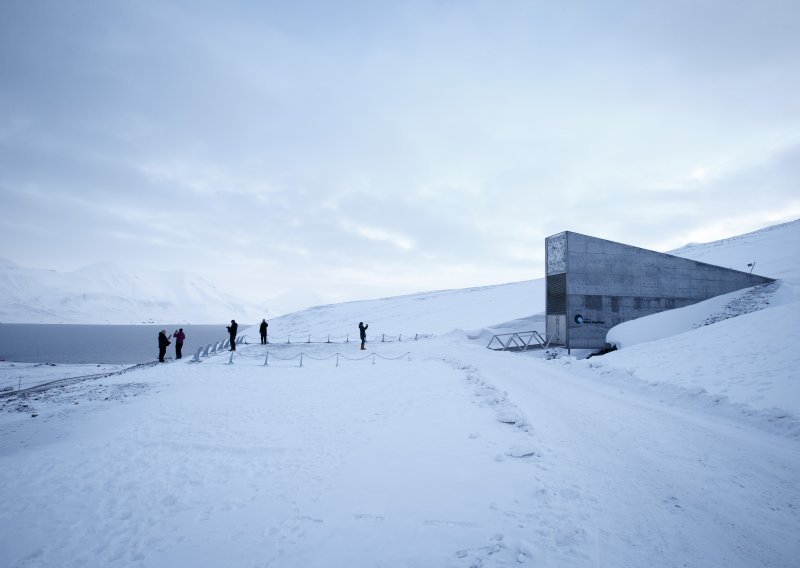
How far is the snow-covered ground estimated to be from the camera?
4797 millimetres

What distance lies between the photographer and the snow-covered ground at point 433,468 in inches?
189

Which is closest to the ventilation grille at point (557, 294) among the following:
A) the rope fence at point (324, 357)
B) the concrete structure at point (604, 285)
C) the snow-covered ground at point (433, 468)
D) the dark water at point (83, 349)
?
the concrete structure at point (604, 285)

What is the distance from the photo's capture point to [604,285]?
84.6 feet

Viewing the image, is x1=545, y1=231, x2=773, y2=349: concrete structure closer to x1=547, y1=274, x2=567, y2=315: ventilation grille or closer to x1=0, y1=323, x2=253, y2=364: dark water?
x1=547, y1=274, x2=567, y2=315: ventilation grille

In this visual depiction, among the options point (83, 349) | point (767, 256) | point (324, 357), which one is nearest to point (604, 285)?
point (324, 357)

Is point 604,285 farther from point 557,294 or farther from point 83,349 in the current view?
point 83,349

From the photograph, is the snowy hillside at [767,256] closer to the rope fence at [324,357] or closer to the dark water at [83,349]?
the rope fence at [324,357]

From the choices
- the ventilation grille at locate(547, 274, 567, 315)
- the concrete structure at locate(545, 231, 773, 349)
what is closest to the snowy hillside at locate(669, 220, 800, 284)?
the concrete structure at locate(545, 231, 773, 349)

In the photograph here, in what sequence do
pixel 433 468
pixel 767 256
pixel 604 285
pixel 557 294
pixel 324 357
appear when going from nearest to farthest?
1. pixel 433 468
2. pixel 324 357
3. pixel 604 285
4. pixel 557 294
5. pixel 767 256

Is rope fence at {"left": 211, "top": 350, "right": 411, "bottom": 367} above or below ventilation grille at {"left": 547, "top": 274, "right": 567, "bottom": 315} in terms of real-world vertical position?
below

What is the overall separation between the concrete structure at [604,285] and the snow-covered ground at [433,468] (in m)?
9.75

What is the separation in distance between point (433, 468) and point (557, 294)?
2219cm

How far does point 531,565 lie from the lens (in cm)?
421

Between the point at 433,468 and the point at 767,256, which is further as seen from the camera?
the point at 767,256
